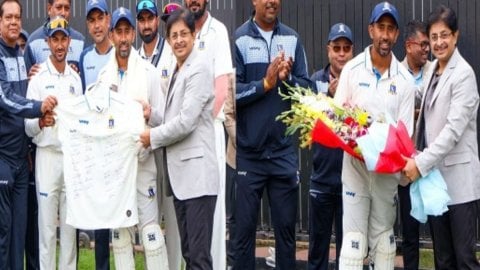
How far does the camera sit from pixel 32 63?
952 centimetres

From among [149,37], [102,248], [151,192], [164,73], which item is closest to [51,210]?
[102,248]

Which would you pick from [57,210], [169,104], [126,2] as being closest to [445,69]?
[169,104]

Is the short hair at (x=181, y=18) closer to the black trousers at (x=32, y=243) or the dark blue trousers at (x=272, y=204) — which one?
the dark blue trousers at (x=272, y=204)

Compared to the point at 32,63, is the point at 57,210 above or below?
below

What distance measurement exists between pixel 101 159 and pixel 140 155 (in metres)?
0.34

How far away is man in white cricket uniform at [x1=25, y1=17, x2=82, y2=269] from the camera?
28.5 ft

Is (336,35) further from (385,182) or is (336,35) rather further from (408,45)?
(385,182)

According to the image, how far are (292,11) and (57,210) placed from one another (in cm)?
415

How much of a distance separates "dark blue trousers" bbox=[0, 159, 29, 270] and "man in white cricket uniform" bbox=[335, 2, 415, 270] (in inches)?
126

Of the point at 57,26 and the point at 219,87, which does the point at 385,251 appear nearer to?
the point at 219,87

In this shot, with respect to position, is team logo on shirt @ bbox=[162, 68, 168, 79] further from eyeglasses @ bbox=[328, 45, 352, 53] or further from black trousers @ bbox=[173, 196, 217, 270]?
eyeglasses @ bbox=[328, 45, 352, 53]

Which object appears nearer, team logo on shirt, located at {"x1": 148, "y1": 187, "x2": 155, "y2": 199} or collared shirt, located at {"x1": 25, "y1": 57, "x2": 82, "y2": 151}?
team logo on shirt, located at {"x1": 148, "y1": 187, "x2": 155, "y2": 199}

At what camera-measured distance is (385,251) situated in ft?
25.5

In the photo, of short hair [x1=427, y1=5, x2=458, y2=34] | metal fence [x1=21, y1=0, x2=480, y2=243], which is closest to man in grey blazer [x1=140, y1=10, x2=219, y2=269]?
short hair [x1=427, y1=5, x2=458, y2=34]
